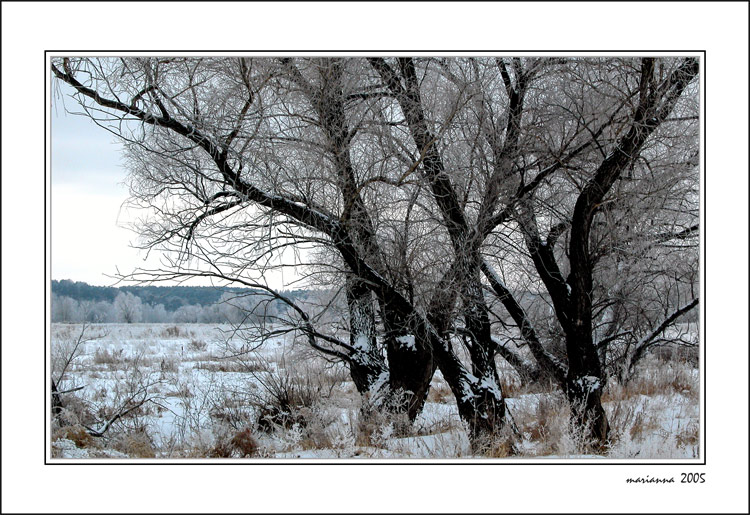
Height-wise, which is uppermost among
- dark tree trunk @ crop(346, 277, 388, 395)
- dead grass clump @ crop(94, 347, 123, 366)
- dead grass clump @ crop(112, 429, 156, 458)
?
dark tree trunk @ crop(346, 277, 388, 395)

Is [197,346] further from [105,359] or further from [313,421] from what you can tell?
[313,421]

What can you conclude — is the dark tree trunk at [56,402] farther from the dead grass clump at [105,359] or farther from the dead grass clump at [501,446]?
the dead grass clump at [105,359]

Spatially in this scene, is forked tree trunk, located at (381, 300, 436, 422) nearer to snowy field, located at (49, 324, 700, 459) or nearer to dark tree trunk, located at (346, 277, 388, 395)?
dark tree trunk, located at (346, 277, 388, 395)

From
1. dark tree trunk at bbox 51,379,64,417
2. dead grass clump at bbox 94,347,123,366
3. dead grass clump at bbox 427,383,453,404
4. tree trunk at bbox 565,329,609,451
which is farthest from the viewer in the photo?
dead grass clump at bbox 94,347,123,366

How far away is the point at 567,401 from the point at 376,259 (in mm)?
2495

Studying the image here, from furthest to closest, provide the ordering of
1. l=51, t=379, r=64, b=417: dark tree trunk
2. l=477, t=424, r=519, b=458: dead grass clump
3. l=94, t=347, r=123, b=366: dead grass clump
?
l=94, t=347, r=123, b=366: dead grass clump < l=51, t=379, r=64, b=417: dark tree trunk < l=477, t=424, r=519, b=458: dead grass clump

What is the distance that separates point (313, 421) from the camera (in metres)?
5.48

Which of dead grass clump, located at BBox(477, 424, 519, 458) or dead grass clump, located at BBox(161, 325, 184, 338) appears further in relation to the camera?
dead grass clump, located at BBox(161, 325, 184, 338)

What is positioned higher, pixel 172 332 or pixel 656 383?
pixel 656 383

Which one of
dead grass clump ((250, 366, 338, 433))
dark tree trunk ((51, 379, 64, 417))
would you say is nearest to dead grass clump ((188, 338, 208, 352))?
dead grass clump ((250, 366, 338, 433))

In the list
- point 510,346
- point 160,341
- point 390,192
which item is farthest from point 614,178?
point 160,341

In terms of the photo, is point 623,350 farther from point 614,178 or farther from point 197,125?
point 197,125

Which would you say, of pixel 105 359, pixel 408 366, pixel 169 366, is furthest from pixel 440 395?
pixel 105 359

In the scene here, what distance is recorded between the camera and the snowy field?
4812 mm
